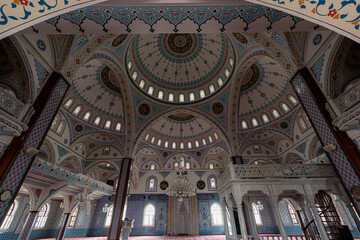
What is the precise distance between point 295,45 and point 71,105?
14.3 meters

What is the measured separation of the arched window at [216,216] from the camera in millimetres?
16328

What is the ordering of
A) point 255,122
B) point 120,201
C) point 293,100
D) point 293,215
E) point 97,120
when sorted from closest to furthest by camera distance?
point 120,201, point 293,100, point 97,120, point 255,122, point 293,215

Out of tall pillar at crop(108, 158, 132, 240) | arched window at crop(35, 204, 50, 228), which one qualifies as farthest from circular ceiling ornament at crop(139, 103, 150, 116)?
arched window at crop(35, 204, 50, 228)

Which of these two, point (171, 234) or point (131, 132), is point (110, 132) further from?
point (171, 234)

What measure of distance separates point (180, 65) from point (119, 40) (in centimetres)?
611

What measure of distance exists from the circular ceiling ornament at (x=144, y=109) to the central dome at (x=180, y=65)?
1028 millimetres

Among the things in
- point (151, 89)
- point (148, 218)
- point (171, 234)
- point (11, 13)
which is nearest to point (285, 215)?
point (171, 234)

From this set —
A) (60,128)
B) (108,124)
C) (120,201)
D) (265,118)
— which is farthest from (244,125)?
(60,128)

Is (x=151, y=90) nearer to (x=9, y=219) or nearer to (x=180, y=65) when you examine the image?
(x=180, y=65)

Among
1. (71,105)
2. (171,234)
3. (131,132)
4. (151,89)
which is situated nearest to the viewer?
(71,105)

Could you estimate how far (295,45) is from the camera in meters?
6.32

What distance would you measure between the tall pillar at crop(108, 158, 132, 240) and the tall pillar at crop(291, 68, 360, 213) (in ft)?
35.8

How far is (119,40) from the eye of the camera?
954 centimetres

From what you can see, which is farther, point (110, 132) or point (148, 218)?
point (148, 218)
